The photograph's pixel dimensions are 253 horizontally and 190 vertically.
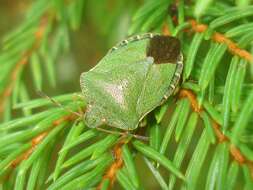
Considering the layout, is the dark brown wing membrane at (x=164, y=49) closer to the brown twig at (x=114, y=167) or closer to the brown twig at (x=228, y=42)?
the brown twig at (x=228, y=42)

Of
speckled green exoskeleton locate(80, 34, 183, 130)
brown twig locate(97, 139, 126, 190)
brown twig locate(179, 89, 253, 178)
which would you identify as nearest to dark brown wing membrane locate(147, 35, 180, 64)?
speckled green exoskeleton locate(80, 34, 183, 130)

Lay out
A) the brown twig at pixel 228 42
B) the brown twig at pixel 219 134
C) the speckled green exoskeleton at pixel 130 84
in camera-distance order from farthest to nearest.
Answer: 1. the speckled green exoskeleton at pixel 130 84
2. the brown twig at pixel 228 42
3. the brown twig at pixel 219 134

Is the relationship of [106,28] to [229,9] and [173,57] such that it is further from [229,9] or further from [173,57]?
[229,9]

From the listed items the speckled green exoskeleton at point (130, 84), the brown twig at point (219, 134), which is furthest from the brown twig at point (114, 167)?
the brown twig at point (219, 134)

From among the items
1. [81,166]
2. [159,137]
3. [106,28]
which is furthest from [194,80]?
[106,28]

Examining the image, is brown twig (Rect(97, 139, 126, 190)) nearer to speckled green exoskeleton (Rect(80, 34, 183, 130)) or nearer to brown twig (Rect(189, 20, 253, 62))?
speckled green exoskeleton (Rect(80, 34, 183, 130))

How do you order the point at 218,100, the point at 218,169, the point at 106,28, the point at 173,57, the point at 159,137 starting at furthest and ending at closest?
1. the point at 106,28
2. the point at 173,57
3. the point at 218,100
4. the point at 159,137
5. the point at 218,169

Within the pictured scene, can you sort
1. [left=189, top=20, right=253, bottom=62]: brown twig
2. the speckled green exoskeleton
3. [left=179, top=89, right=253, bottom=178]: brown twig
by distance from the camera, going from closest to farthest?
[left=179, top=89, right=253, bottom=178]: brown twig < [left=189, top=20, right=253, bottom=62]: brown twig < the speckled green exoskeleton
